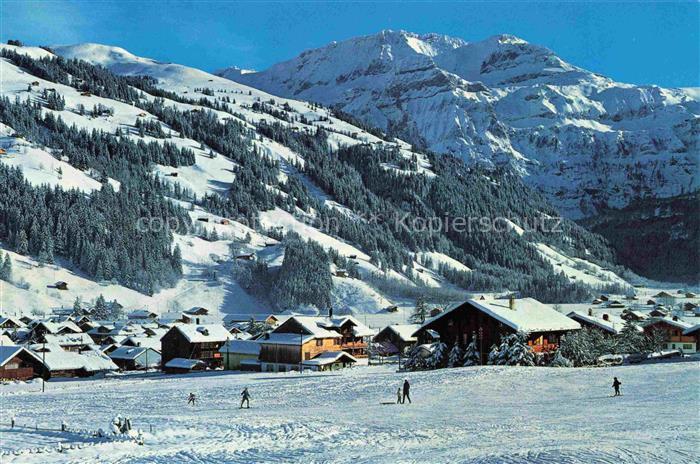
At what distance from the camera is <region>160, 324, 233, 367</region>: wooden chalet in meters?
92.2

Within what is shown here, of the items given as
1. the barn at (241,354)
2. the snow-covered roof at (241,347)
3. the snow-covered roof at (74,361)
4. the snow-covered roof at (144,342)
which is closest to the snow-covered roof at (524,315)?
the barn at (241,354)

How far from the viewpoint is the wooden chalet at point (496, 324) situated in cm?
5881

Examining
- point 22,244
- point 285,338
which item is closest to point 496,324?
point 285,338

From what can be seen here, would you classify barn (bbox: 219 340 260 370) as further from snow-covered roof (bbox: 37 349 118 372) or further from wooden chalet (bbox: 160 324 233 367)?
snow-covered roof (bbox: 37 349 118 372)

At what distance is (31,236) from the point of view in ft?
524

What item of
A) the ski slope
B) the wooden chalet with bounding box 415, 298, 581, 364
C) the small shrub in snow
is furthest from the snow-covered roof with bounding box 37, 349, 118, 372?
the small shrub in snow

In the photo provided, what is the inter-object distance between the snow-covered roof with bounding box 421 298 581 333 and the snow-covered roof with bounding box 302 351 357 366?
23.3 m

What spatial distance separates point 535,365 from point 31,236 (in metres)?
134

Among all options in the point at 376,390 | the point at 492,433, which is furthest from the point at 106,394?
the point at 492,433

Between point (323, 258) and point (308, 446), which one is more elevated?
point (323, 258)

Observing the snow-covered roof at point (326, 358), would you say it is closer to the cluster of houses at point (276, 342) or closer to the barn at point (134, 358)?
the cluster of houses at point (276, 342)

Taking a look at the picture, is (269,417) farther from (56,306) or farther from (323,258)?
(323,258)

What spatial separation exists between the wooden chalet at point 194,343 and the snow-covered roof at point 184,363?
4.74 feet

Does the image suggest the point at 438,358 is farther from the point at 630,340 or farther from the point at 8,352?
the point at 8,352
